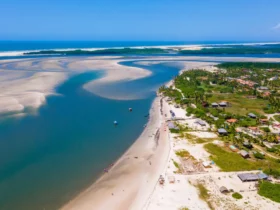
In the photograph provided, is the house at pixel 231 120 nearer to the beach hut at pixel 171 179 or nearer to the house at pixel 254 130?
the house at pixel 254 130

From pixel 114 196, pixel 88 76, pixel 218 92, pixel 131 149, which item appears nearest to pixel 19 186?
pixel 114 196

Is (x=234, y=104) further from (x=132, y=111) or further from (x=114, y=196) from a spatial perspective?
(x=114, y=196)

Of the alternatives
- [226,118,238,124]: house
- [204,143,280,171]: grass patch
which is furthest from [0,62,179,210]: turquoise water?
[226,118,238,124]: house

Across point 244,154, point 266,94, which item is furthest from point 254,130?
point 266,94

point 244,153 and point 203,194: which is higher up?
point 244,153

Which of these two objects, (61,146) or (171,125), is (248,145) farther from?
(61,146)

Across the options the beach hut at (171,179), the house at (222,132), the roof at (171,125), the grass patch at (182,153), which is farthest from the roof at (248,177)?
the roof at (171,125)
